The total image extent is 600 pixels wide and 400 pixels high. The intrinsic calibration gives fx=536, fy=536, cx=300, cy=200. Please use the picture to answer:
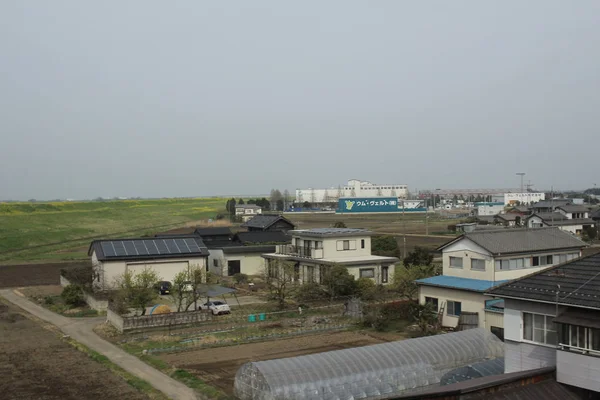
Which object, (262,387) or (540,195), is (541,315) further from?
(540,195)

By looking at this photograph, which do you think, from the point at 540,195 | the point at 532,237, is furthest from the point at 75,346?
the point at 540,195

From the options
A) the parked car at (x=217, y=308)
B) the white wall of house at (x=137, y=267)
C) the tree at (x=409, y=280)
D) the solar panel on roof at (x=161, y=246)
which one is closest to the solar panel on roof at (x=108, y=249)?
the white wall of house at (x=137, y=267)

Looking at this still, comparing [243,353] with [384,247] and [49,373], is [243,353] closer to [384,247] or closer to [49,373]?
[49,373]

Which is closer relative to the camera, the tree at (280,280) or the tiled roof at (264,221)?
the tree at (280,280)

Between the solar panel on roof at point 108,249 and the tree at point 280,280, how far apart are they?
9.88m

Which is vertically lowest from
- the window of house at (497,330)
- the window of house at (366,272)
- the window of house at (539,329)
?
the window of house at (497,330)

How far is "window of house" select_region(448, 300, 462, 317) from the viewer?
75.8ft

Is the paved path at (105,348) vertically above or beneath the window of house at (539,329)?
beneath

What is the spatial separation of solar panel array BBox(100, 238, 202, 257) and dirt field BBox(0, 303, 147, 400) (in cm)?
1079

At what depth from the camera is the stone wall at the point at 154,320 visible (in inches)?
922

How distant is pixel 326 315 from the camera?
26.1m

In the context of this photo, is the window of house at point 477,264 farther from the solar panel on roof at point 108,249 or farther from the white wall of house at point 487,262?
the solar panel on roof at point 108,249

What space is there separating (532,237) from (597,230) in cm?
4209

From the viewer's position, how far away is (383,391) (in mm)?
14508
